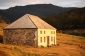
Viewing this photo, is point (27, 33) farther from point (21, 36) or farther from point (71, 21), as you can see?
point (71, 21)

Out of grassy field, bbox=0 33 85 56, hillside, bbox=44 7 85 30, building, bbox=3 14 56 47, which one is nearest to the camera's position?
grassy field, bbox=0 33 85 56

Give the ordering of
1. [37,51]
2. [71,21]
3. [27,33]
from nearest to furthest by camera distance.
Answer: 1. [37,51]
2. [27,33]
3. [71,21]

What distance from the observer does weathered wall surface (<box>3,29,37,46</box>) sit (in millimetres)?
33625

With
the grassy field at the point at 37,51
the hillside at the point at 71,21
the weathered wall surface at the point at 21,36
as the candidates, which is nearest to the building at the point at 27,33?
the weathered wall surface at the point at 21,36

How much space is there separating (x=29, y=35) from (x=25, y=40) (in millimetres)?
1265

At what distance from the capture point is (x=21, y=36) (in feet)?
114

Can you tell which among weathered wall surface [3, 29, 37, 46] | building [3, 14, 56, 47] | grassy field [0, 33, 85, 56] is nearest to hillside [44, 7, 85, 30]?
building [3, 14, 56, 47]

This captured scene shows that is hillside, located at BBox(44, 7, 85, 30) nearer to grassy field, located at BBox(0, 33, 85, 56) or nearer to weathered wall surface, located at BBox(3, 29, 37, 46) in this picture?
grassy field, located at BBox(0, 33, 85, 56)

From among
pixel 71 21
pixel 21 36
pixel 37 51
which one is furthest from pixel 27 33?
pixel 71 21

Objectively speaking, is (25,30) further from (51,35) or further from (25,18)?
(51,35)

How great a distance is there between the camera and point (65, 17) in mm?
118500

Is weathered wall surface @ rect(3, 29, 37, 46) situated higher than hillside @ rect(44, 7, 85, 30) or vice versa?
weathered wall surface @ rect(3, 29, 37, 46)

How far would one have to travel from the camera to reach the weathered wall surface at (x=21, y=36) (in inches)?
1324

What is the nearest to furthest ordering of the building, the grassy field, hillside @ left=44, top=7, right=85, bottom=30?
1. the grassy field
2. the building
3. hillside @ left=44, top=7, right=85, bottom=30
